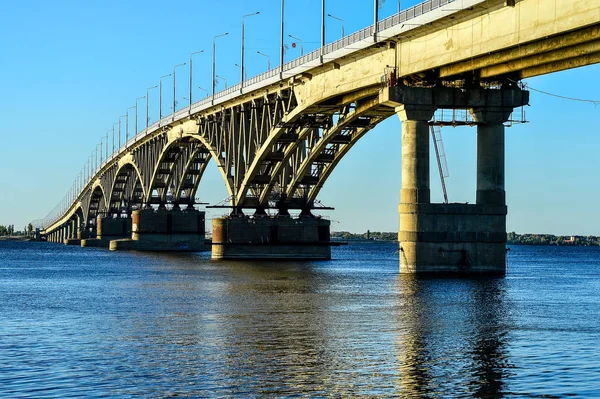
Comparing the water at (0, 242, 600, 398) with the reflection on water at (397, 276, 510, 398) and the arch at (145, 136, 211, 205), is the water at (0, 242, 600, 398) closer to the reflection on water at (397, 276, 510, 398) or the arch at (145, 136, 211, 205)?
the reflection on water at (397, 276, 510, 398)

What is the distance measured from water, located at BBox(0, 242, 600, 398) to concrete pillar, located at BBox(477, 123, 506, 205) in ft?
17.1

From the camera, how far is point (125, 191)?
18075 cm

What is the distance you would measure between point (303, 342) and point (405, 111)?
1195 inches

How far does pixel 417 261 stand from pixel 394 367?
33.3m

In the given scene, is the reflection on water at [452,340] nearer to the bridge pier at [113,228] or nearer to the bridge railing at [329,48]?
the bridge railing at [329,48]

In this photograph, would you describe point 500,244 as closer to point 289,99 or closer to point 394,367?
point 289,99

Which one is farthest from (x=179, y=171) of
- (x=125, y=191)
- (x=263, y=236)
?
(x=125, y=191)

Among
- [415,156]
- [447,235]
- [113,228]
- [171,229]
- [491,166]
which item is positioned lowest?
[447,235]

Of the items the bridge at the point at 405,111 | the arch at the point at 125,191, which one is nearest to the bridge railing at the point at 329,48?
the bridge at the point at 405,111

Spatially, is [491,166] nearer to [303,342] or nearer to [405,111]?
[405,111]

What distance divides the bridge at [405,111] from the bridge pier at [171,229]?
26.2m

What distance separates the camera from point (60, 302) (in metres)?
48.7

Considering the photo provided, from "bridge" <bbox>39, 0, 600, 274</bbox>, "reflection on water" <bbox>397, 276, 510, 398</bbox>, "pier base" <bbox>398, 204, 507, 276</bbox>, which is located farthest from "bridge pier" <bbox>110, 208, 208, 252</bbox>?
"reflection on water" <bbox>397, 276, 510, 398</bbox>

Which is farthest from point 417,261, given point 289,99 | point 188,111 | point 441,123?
point 188,111
